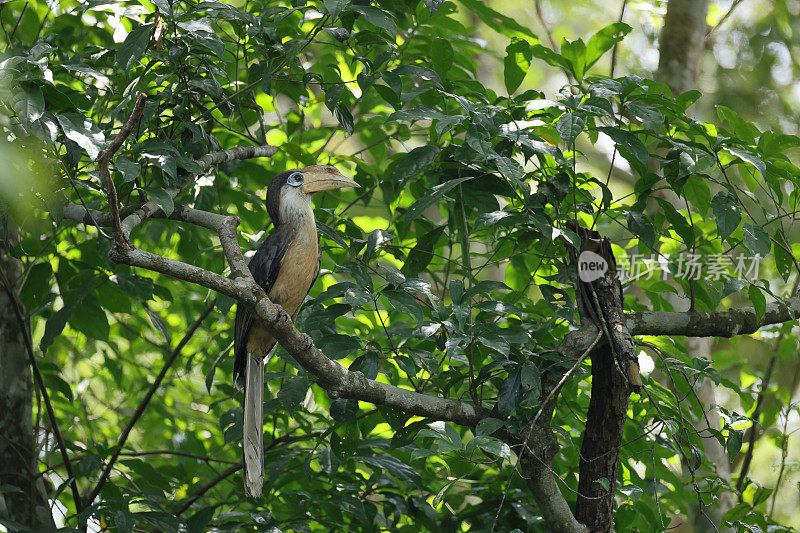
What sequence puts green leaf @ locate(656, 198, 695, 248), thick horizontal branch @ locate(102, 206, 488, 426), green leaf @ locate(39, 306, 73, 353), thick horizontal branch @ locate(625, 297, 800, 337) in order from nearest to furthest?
thick horizontal branch @ locate(102, 206, 488, 426) → green leaf @ locate(656, 198, 695, 248) → thick horizontal branch @ locate(625, 297, 800, 337) → green leaf @ locate(39, 306, 73, 353)

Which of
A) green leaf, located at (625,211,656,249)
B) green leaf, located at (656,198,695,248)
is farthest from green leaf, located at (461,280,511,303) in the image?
green leaf, located at (656,198,695,248)

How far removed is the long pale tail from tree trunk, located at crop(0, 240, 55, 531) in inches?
35.5

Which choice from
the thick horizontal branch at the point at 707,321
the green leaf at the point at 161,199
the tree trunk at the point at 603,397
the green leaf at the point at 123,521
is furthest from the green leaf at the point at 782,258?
the green leaf at the point at 123,521

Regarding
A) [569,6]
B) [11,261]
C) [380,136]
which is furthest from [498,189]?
[569,6]

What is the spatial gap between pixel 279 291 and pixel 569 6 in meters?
6.05

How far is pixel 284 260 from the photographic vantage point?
234 cm

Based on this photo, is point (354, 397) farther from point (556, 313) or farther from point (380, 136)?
point (380, 136)

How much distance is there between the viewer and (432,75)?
2.14 meters

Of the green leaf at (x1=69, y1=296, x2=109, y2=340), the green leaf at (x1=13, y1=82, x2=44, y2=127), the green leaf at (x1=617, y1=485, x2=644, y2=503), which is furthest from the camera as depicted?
the green leaf at (x1=69, y1=296, x2=109, y2=340)

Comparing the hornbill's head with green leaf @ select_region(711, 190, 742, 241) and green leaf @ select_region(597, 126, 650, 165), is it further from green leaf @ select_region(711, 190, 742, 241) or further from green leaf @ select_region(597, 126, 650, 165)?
green leaf @ select_region(711, 190, 742, 241)

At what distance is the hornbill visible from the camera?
92.1 inches

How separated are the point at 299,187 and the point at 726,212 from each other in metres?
1.33

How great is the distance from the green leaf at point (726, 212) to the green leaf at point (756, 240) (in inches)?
2.0

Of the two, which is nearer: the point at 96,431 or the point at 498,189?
the point at 498,189
